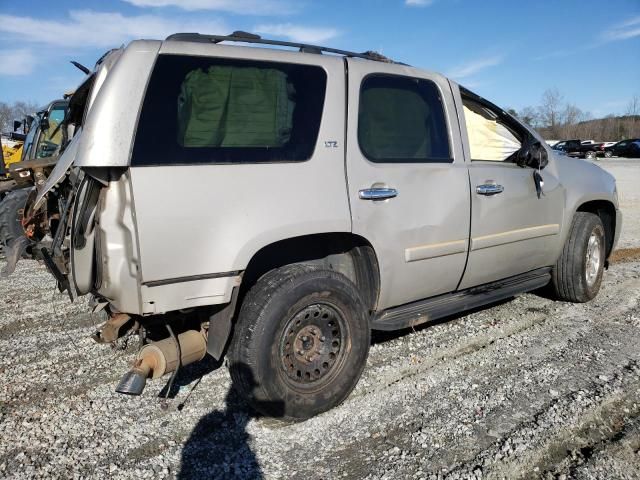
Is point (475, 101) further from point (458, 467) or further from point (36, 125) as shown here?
point (36, 125)

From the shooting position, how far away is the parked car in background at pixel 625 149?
37.7m

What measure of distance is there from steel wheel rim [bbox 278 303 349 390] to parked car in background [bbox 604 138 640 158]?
41.2 m

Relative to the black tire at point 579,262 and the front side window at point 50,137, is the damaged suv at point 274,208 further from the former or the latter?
the front side window at point 50,137

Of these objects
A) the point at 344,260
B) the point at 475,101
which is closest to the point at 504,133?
the point at 475,101

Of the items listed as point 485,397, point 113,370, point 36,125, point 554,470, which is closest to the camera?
point 554,470

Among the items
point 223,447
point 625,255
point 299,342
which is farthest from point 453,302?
point 625,255

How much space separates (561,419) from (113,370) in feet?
9.95

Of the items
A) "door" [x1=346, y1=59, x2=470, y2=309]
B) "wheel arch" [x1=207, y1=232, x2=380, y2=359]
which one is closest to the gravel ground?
"wheel arch" [x1=207, y1=232, x2=380, y2=359]

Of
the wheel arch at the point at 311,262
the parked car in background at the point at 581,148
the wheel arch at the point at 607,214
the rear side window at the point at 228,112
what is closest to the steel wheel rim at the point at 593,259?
the wheel arch at the point at 607,214

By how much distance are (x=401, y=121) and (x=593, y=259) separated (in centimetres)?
290

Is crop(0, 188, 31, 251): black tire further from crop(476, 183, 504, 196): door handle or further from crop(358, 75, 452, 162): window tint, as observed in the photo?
crop(476, 183, 504, 196): door handle

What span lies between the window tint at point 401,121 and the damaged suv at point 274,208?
1 cm

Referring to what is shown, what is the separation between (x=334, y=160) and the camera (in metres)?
3.19

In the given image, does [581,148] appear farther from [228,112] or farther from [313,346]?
[228,112]
